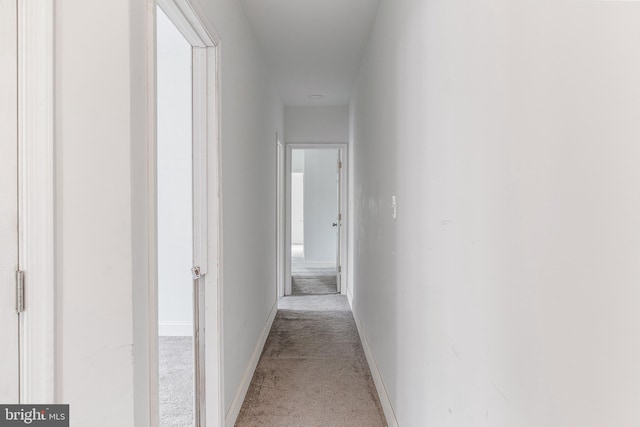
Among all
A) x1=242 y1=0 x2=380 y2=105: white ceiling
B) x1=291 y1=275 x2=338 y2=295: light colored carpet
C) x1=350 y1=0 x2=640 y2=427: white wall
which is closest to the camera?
x1=350 y1=0 x2=640 y2=427: white wall

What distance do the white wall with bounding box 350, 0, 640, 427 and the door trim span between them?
1028 millimetres

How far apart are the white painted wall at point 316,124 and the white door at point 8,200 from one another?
4364mm

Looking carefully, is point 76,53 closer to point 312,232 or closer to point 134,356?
point 134,356

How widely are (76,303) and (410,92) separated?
55.6 inches

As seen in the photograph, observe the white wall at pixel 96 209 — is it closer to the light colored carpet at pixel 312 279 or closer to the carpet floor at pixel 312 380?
the carpet floor at pixel 312 380

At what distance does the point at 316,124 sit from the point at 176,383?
3507 mm

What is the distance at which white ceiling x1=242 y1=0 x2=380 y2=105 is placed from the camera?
258 cm

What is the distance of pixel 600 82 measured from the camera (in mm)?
589

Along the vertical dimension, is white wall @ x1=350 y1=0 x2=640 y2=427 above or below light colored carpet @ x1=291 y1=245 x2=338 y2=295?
above

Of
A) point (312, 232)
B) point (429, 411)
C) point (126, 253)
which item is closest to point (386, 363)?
point (429, 411)

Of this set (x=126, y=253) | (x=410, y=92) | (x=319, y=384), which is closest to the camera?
(x=126, y=253)

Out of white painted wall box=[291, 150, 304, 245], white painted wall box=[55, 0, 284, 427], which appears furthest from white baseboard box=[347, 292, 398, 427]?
white painted wall box=[291, 150, 304, 245]

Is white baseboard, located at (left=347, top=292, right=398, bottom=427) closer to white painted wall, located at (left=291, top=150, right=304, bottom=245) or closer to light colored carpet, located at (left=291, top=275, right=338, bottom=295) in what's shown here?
light colored carpet, located at (left=291, top=275, right=338, bottom=295)

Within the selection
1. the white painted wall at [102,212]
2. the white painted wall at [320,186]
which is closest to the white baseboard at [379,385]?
the white painted wall at [102,212]
